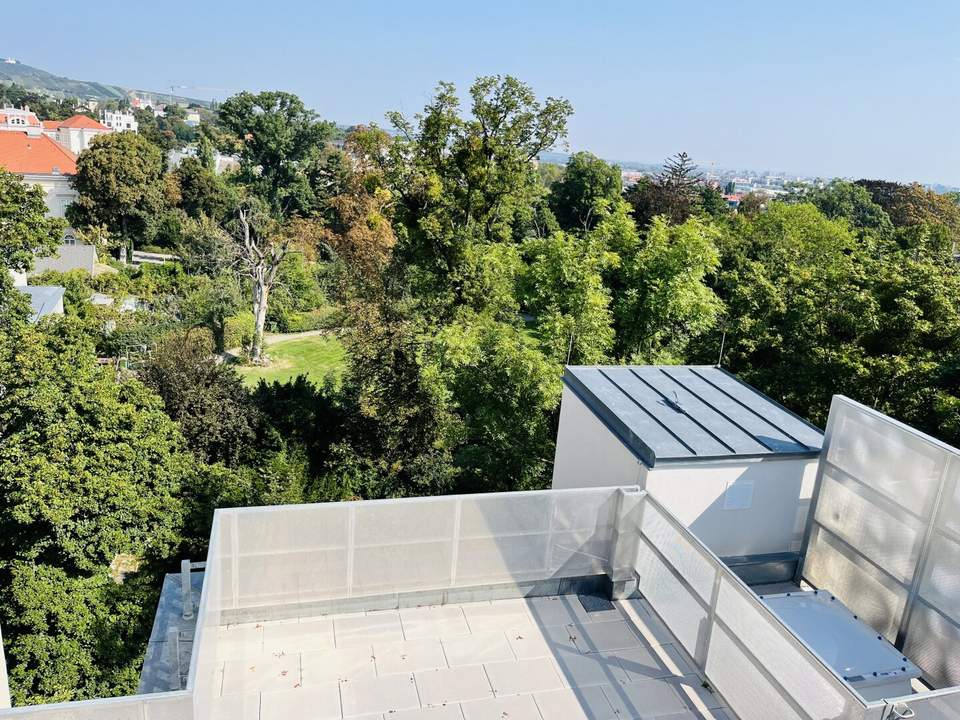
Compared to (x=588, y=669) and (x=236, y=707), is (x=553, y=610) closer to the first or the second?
(x=588, y=669)

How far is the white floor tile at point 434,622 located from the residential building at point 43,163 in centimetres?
5158

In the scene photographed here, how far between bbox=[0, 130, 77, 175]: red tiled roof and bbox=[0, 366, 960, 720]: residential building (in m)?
55.2

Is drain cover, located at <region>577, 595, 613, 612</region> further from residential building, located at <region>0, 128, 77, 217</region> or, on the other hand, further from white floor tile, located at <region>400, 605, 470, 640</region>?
residential building, located at <region>0, 128, 77, 217</region>

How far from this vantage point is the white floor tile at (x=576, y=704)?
19.0 feet

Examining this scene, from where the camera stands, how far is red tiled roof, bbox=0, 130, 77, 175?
2082 inches

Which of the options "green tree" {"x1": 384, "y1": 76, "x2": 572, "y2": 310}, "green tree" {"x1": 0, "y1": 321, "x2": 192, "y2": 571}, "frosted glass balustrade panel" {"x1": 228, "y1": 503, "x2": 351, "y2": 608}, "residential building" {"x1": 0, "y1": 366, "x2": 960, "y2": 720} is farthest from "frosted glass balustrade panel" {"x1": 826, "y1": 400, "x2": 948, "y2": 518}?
"green tree" {"x1": 384, "y1": 76, "x2": 572, "y2": 310}

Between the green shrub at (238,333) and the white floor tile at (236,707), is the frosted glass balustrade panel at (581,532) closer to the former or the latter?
the white floor tile at (236,707)

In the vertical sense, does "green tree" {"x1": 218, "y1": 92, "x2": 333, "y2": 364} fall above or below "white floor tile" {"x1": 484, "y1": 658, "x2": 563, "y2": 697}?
above

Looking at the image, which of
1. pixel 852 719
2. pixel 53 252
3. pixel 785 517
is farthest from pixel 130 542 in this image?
pixel 852 719

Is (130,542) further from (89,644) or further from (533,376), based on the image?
(533,376)

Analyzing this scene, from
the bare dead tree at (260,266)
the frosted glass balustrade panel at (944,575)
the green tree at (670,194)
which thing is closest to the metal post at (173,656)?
the frosted glass balustrade panel at (944,575)

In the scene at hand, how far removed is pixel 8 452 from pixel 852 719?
1149cm

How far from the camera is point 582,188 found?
51.5m

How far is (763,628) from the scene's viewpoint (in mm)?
5254
